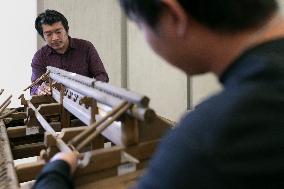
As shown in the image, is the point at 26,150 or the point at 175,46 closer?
the point at 175,46

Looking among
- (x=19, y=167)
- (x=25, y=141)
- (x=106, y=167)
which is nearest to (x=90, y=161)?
(x=106, y=167)

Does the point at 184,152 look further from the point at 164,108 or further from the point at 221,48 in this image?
the point at 164,108

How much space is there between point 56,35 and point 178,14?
2496 millimetres

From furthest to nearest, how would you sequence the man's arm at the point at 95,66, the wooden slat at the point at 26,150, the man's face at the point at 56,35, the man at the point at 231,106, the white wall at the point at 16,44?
the white wall at the point at 16,44, the man's arm at the point at 95,66, the man's face at the point at 56,35, the wooden slat at the point at 26,150, the man at the point at 231,106

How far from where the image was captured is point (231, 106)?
22.5 inches

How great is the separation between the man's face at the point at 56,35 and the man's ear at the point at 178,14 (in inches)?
96.5

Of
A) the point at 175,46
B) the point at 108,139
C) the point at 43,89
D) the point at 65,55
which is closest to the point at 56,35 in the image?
the point at 65,55

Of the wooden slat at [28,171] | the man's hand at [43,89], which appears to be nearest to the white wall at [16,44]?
the man's hand at [43,89]

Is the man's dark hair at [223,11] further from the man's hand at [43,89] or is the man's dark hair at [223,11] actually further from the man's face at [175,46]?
the man's hand at [43,89]

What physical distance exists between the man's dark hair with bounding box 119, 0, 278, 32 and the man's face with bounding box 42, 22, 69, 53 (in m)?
2.42

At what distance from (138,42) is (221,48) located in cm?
384

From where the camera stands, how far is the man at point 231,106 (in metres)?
0.57

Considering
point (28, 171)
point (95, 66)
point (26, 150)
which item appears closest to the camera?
point (28, 171)

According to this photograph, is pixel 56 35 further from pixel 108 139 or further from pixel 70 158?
pixel 70 158
